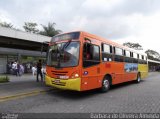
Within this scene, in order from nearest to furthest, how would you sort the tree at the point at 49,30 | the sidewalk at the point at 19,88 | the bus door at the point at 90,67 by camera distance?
1. the bus door at the point at 90,67
2. the sidewalk at the point at 19,88
3. the tree at the point at 49,30

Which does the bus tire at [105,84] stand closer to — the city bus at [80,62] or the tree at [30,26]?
the city bus at [80,62]

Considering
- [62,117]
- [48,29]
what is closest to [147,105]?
[62,117]

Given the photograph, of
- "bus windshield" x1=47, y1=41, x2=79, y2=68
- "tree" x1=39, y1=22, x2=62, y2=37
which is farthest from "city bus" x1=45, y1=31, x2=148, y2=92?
"tree" x1=39, y1=22, x2=62, y2=37

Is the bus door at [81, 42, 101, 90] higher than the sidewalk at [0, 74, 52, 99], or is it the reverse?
the bus door at [81, 42, 101, 90]

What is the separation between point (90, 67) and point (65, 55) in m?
1.44

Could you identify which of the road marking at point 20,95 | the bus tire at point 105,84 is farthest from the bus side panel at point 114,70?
the road marking at point 20,95

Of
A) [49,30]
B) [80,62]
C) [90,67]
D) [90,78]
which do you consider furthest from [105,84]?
[49,30]

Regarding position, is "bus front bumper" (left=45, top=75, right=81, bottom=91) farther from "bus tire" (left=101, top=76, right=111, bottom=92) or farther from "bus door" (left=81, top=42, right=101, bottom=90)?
"bus tire" (left=101, top=76, right=111, bottom=92)

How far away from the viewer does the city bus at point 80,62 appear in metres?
9.27

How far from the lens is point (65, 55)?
9.62 meters

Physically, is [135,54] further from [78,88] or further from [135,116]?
[135,116]

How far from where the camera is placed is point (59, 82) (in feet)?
31.6

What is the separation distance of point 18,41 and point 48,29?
148 ft

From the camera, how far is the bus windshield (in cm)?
938
